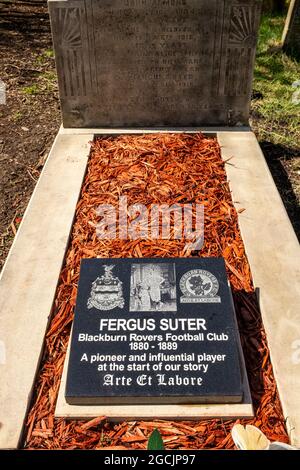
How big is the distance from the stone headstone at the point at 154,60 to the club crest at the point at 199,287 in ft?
9.75

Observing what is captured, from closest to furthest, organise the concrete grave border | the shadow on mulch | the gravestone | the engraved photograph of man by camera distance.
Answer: the concrete grave border, the engraved photograph of man, the shadow on mulch, the gravestone

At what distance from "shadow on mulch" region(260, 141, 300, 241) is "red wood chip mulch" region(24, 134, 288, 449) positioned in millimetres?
740

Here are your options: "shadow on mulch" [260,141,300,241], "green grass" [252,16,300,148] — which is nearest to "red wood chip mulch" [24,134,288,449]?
"shadow on mulch" [260,141,300,241]

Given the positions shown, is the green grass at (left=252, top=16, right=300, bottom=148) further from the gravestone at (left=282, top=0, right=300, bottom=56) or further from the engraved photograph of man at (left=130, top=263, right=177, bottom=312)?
the engraved photograph of man at (left=130, top=263, right=177, bottom=312)

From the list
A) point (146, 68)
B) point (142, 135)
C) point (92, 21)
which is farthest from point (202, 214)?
point (92, 21)

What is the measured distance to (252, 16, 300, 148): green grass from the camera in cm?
600

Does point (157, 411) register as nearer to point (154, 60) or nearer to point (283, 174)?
point (283, 174)

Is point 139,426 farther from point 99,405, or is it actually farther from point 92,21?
point 92,21

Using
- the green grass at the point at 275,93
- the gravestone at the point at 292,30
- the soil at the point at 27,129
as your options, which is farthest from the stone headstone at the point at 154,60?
the gravestone at the point at 292,30

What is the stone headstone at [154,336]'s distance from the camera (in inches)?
101

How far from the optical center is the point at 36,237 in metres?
3.81

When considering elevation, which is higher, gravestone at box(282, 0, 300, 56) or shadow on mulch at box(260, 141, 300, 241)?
gravestone at box(282, 0, 300, 56)

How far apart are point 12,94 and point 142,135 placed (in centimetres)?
273

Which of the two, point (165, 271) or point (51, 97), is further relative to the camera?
point (51, 97)
